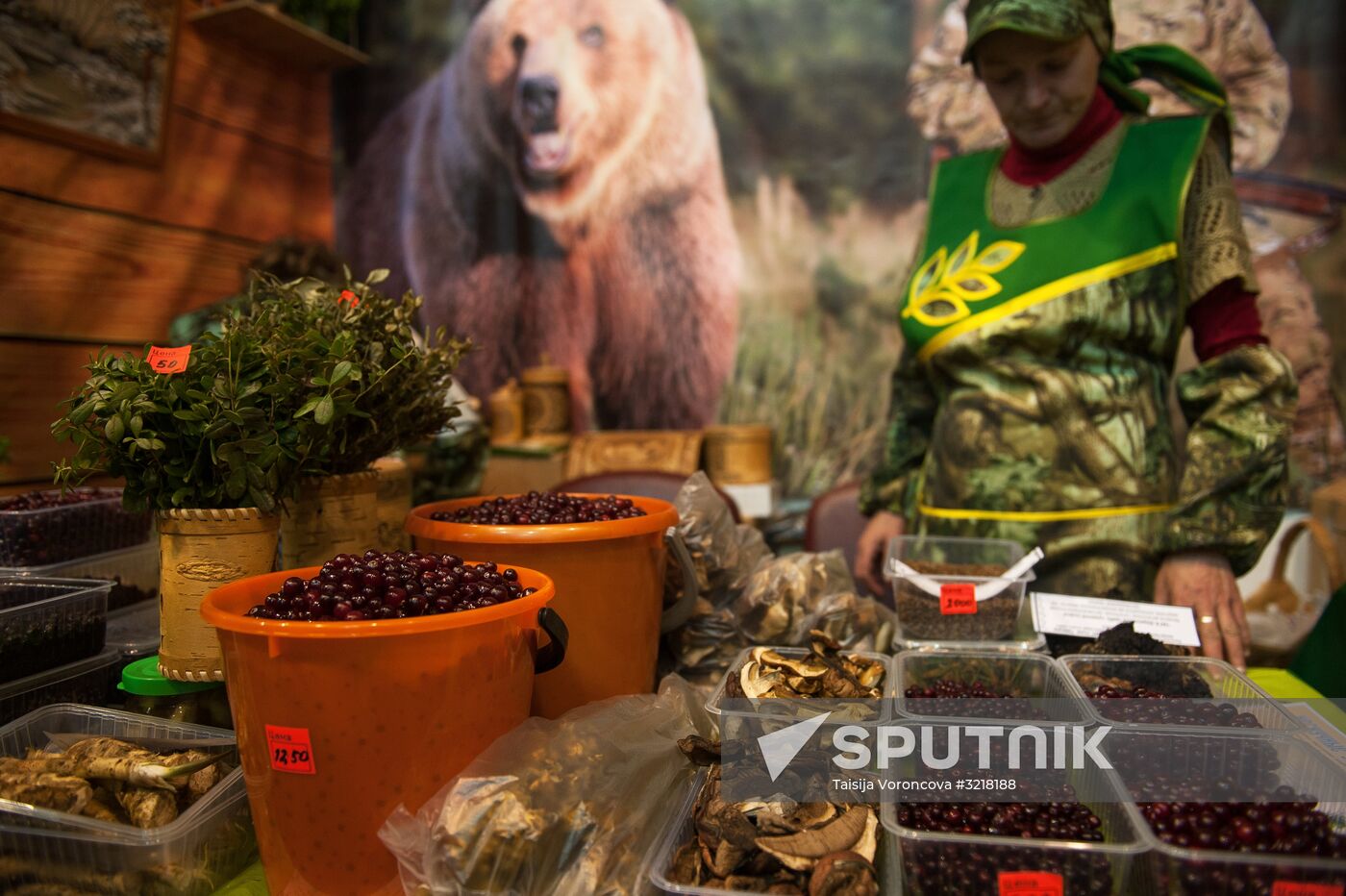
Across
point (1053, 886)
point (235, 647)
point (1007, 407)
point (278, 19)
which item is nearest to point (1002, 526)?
point (1007, 407)

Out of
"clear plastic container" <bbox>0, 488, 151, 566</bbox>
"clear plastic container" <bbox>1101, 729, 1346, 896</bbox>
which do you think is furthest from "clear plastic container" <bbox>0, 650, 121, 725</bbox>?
"clear plastic container" <bbox>1101, 729, 1346, 896</bbox>

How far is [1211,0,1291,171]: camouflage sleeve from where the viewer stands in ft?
9.36

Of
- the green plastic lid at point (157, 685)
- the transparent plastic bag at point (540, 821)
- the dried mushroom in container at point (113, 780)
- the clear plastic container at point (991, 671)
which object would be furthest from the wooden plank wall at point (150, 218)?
the clear plastic container at point (991, 671)

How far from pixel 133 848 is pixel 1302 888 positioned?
102 cm

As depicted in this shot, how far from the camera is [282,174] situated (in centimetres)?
354

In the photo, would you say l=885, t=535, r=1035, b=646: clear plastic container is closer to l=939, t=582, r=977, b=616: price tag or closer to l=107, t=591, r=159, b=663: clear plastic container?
l=939, t=582, r=977, b=616: price tag

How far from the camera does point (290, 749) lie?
2.57ft

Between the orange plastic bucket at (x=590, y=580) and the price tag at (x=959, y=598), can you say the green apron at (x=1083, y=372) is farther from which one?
the orange plastic bucket at (x=590, y=580)

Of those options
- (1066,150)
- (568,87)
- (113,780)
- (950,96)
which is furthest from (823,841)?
(568,87)

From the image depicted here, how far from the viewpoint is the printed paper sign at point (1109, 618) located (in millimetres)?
1261

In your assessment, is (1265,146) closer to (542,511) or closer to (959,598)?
(959,598)

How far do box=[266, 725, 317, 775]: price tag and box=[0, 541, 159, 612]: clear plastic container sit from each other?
0.69 metres

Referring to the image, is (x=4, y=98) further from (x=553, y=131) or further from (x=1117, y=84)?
(x=1117, y=84)

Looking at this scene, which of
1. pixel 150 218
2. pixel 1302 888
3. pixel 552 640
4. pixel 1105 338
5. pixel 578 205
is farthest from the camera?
pixel 578 205
